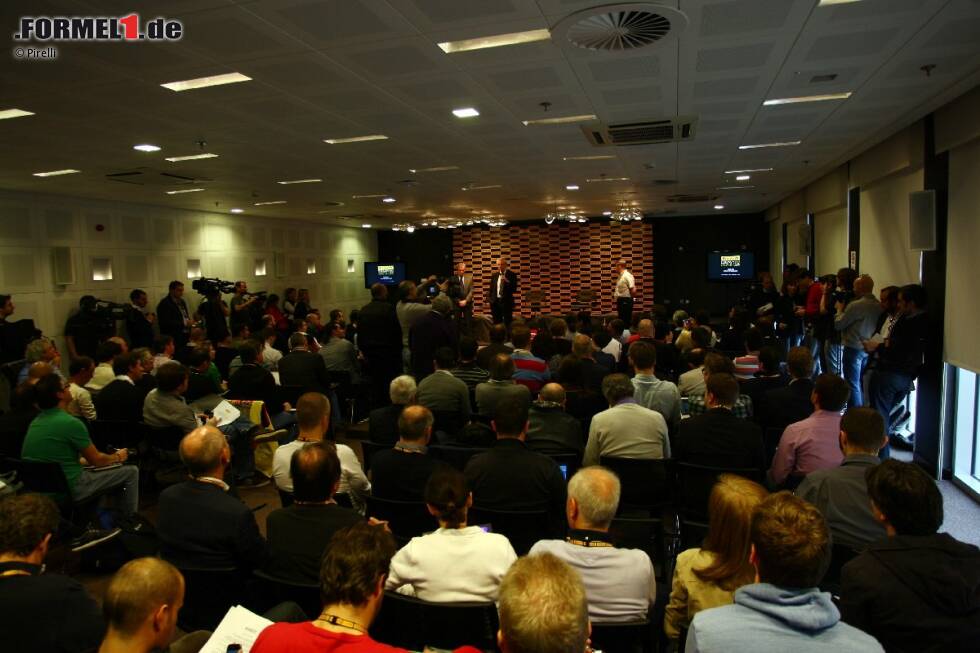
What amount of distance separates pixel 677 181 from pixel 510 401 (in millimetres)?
8230

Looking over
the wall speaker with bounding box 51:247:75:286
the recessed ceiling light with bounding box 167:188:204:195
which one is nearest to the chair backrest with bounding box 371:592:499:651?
the recessed ceiling light with bounding box 167:188:204:195

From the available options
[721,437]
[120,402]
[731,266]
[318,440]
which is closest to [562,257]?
[731,266]

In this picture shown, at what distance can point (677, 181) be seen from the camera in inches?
396

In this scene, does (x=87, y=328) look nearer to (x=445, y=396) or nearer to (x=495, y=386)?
(x=445, y=396)

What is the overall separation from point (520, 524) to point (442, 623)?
0.84 meters

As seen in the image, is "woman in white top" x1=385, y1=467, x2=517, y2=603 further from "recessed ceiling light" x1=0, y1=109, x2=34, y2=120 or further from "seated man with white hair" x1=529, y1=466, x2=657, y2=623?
"recessed ceiling light" x1=0, y1=109, x2=34, y2=120

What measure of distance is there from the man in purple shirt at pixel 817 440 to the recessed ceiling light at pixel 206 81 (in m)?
4.17

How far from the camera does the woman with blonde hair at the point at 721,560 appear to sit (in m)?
1.85

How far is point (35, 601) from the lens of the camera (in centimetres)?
180

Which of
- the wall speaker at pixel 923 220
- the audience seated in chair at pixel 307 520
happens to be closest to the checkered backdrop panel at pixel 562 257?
the wall speaker at pixel 923 220

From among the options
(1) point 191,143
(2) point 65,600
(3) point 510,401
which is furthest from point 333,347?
(2) point 65,600

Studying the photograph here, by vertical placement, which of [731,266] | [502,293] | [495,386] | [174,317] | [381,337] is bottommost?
[495,386]

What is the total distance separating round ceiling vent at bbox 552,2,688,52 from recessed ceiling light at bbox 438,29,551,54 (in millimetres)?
155

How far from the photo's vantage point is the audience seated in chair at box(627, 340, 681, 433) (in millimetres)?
4262
